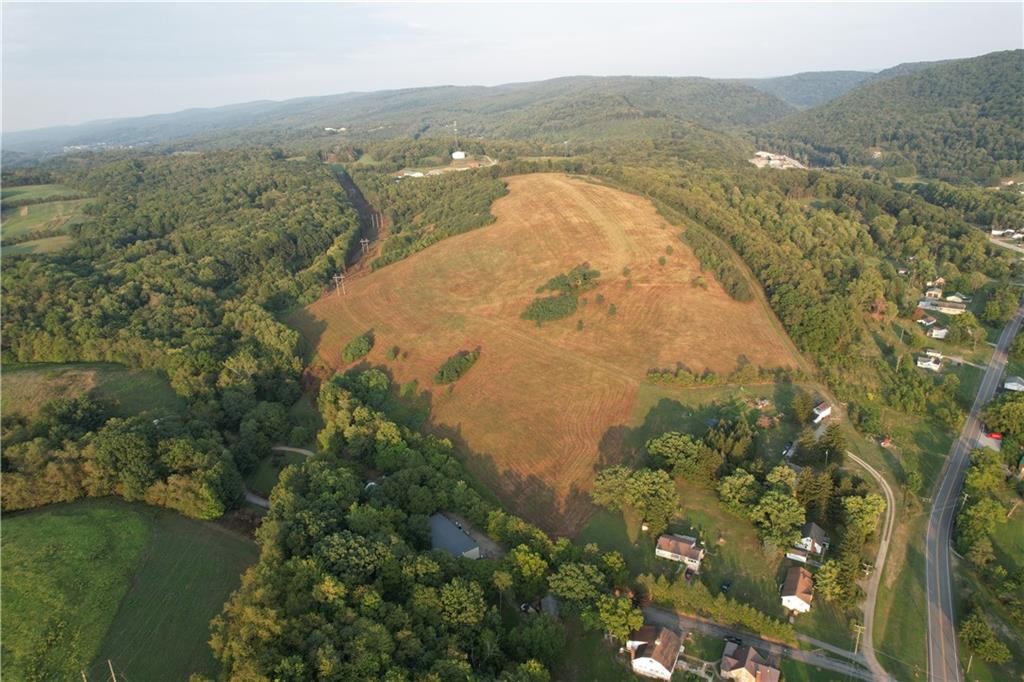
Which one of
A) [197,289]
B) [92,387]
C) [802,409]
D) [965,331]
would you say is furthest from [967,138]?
[92,387]

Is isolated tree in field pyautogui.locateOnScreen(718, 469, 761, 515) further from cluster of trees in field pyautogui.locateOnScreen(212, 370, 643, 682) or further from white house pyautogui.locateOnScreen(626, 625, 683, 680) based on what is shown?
white house pyautogui.locateOnScreen(626, 625, 683, 680)

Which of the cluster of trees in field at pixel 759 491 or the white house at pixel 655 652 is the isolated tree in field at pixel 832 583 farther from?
the white house at pixel 655 652

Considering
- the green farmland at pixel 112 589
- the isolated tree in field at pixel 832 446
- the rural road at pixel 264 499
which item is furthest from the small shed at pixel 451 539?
the isolated tree in field at pixel 832 446

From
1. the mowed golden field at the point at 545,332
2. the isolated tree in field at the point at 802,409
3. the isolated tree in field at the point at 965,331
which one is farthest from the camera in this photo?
the isolated tree in field at the point at 965,331

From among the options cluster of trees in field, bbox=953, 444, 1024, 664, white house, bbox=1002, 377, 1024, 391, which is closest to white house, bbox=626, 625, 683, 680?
cluster of trees in field, bbox=953, 444, 1024, 664

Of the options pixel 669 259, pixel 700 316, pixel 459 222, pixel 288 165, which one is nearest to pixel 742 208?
pixel 669 259

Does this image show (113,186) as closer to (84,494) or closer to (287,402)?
(287,402)

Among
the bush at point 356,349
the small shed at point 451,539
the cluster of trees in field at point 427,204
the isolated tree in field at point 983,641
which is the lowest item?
the isolated tree in field at point 983,641

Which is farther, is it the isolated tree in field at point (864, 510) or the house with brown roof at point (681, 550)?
the isolated tree in field at point (864, 510)

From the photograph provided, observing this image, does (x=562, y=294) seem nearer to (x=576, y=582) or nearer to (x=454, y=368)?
(x=454, y=368)
